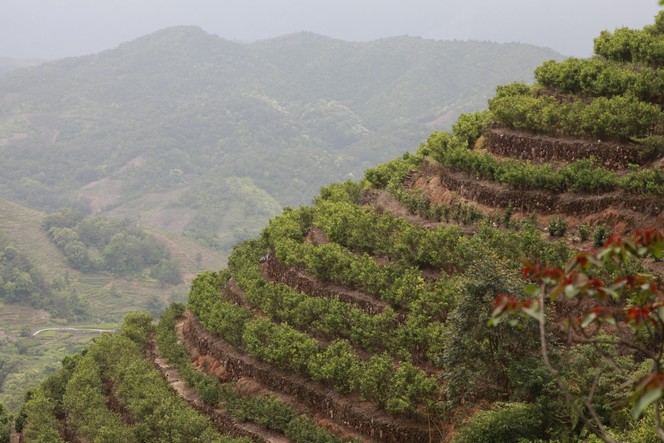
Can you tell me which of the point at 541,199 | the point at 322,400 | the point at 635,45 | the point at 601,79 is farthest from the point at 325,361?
the point at 635,45

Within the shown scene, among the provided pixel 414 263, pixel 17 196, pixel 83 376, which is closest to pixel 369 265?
pixel 414 263

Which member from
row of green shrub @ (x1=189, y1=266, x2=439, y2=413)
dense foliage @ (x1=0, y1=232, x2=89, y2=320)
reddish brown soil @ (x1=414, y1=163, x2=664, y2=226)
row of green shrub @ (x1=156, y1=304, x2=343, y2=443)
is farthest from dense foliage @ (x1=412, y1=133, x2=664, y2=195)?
dense foliage @ (x1=0, y1=232, x2=89, y2=320)

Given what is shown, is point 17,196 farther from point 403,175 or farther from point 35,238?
point 403,175

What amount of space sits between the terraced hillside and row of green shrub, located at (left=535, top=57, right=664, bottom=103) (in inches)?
2.6

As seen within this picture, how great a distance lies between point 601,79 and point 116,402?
1880 cm

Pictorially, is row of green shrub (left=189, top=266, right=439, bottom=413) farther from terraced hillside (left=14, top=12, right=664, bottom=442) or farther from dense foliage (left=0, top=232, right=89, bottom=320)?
dense foliage (left=0, top=232, right=89, bottom=320)

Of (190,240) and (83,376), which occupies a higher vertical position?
(83,376)

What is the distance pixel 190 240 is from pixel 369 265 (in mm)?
95085

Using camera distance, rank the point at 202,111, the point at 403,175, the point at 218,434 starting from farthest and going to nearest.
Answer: the point at 202,111 → the point at 403,175 → the point at 218,434

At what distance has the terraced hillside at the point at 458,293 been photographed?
16.3m

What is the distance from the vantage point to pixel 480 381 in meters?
17.1

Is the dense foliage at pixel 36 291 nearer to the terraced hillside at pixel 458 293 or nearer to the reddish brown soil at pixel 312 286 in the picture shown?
the terraced hillside at pixel 458 293

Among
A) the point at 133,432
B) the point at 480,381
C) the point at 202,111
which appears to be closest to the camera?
the point at 480,381

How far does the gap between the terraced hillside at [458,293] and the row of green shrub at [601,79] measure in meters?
0.07
